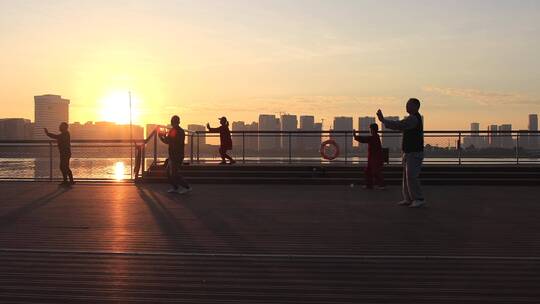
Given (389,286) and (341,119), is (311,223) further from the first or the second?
(341,119)

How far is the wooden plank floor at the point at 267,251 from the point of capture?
13.9 ft

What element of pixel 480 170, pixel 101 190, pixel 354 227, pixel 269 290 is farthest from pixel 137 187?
pixel 269 290

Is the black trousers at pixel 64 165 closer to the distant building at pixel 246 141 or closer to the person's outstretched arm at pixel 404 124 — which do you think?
the distant building at pixel 246 141

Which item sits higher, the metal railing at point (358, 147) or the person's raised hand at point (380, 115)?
the person's raised hand at point (380, 115)

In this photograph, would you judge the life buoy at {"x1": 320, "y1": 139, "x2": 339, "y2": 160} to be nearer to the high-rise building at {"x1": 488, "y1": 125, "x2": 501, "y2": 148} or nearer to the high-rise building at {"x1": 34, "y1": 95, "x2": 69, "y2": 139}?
the high-rise building at {"x1": 488, "y1": 125, "x2": 501, "y2": 148}

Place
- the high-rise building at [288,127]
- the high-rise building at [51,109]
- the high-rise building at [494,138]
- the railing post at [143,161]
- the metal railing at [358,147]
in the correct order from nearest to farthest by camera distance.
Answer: the railing post at [143,161]
the metal railing at [358,147]
the high-rise building at [494,138]
the high-rise building at [288,127]
the high-rise building at [51,109]

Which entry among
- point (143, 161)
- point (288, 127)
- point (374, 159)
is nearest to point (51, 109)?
point (288, 127)

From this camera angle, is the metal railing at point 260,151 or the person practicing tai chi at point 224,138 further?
the person practicing tai chi at point 224,138

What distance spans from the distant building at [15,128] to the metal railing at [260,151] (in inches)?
542

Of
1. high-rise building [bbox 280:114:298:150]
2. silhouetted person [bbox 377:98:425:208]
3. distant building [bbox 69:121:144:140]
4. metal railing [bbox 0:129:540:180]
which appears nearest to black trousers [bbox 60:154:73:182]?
metal railing [bbox 0:129:540:180]

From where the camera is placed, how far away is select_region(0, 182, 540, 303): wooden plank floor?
4.23 meters

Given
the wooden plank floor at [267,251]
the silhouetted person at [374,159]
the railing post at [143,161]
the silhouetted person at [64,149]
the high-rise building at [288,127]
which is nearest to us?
the wooden plank floor at [267,251]

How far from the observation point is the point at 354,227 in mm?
7488

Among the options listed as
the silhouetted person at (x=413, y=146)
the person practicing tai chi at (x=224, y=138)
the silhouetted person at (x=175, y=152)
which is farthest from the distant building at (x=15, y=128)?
the silhouetted person at (x=413, y=146)
